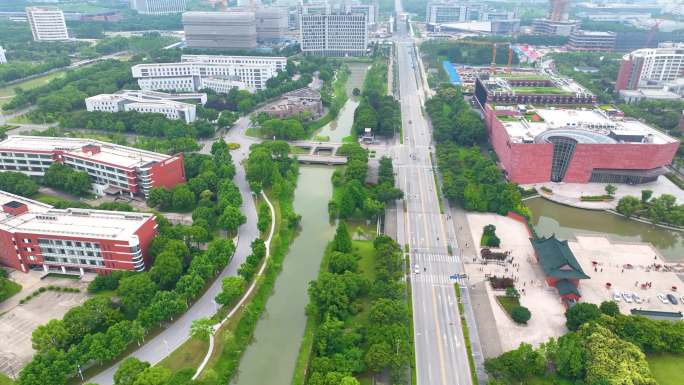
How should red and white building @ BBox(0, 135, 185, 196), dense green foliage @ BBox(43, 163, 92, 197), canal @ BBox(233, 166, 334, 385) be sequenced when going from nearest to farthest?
canal @ BBox(233, 166, 334, 385)
red and white building @ BBox(0, 135, 185, 196)
dense green foliage @ BBox(43, 163, 92, 197)

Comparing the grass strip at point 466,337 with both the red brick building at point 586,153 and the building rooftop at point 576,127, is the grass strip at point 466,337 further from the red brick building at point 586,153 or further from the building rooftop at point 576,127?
the building rooftop at point 576,127

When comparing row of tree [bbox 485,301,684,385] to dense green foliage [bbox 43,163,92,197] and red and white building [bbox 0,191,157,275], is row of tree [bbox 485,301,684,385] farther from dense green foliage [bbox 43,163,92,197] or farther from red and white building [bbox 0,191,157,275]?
dense green foliage [bbox 43,163,92,197]

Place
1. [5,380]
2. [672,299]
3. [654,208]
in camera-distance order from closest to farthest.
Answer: [5,380]
[672,299]
[654,208]

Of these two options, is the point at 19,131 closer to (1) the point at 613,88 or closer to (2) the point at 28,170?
(2) the point at 28,170

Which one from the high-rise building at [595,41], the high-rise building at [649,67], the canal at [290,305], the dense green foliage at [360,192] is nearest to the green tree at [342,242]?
the canal at [290,305]

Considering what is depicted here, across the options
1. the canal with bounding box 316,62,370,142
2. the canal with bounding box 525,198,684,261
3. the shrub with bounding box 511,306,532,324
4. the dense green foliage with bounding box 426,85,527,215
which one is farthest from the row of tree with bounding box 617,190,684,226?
the canal with bounding box 316,62,370,142

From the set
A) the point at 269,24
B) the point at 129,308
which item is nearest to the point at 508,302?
the point at 129,308

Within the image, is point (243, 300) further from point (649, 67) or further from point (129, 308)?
point (649, 67)
